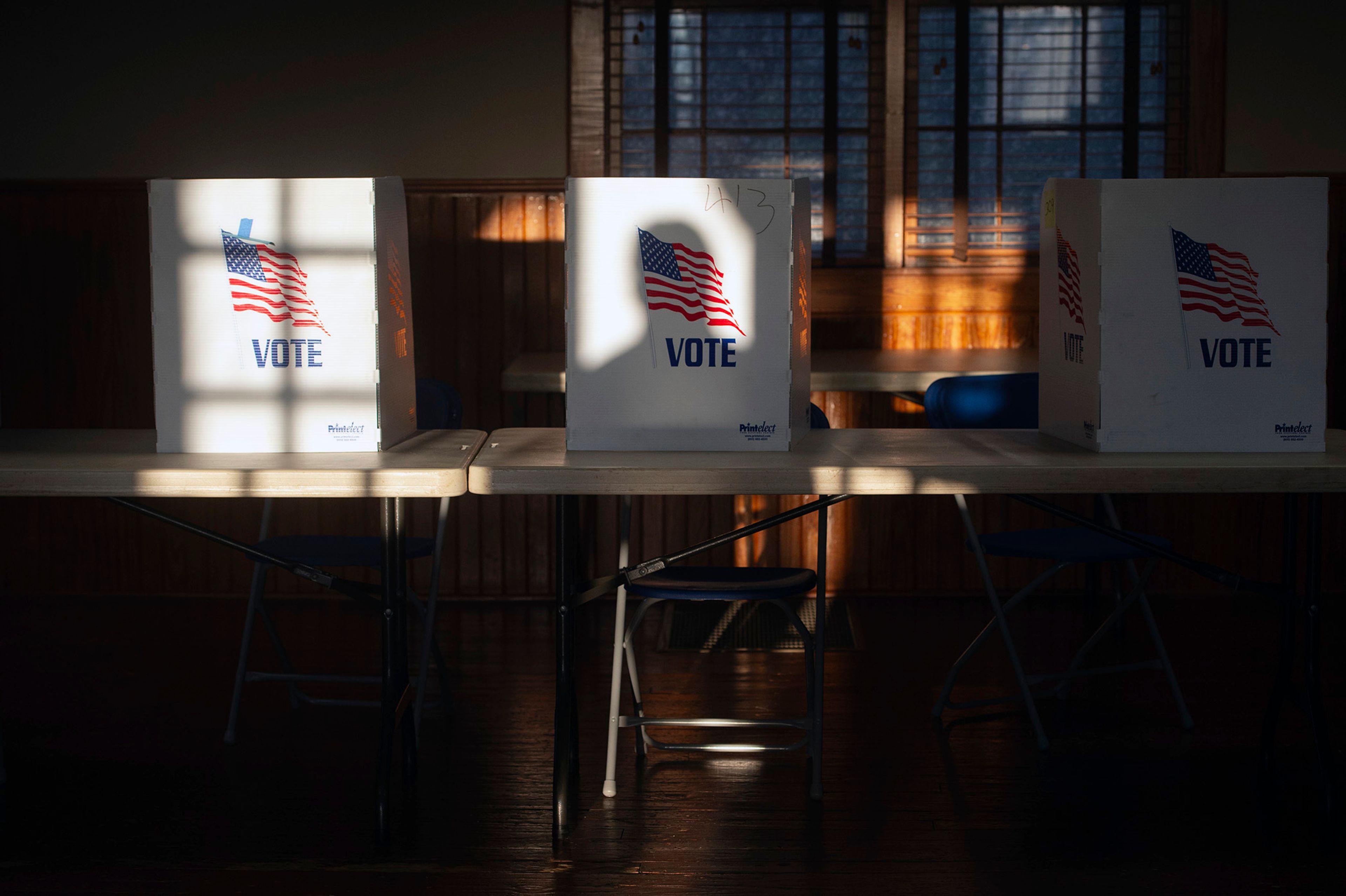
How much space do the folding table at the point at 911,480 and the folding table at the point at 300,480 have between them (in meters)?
0.11

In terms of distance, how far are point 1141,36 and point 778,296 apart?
9.68 feet

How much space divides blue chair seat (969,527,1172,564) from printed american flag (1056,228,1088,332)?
694mm

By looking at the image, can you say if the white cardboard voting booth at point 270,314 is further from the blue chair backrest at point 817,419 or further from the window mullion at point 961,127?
the window mullion at point 961,127

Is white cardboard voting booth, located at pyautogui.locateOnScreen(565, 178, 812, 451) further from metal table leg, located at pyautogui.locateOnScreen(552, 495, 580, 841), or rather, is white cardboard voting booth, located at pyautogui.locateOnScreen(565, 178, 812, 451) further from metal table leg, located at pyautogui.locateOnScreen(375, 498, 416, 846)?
metal table leg, located at pyautogui.locateOnScreen(375, 498, 416, 846)

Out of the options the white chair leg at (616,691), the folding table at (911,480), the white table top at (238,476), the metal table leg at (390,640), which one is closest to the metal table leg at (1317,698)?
the folding table at (911,480)

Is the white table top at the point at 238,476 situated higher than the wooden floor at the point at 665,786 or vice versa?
the white table top at the point at 238,476

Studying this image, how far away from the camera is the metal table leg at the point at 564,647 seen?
2.26m

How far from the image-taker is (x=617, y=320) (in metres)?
2.19

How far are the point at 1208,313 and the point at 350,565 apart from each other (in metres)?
2.04

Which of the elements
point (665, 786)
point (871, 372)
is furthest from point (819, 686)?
point (871, 372)

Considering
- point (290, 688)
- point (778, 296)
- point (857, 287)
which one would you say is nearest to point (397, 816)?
point (290, 688)

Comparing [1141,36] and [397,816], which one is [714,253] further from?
[1141,36]

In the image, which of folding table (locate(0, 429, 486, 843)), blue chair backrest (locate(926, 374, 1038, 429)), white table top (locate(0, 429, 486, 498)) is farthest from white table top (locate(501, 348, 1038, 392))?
white table top (locate(0, 429, 486, 498))

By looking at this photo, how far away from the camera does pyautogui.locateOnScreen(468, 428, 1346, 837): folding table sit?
6.80 feet
